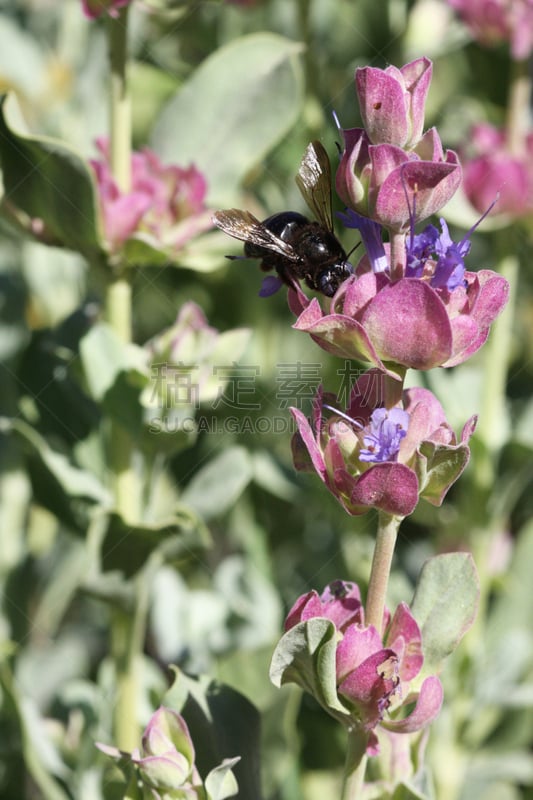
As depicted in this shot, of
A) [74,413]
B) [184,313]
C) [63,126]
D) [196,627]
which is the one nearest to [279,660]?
[184,313]

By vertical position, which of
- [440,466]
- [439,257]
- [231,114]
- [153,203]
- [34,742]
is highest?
[231,114]

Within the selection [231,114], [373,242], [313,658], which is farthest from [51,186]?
[313,658]

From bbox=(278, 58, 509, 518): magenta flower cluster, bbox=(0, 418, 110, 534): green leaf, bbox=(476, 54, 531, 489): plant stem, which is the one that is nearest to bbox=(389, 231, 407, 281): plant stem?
bbox=(278, 58, 509, 518): magenta flower cluster

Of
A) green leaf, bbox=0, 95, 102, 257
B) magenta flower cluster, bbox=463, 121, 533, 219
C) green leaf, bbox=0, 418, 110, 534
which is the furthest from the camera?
magenta flower cluster, bbox=463, 121, 533, 219

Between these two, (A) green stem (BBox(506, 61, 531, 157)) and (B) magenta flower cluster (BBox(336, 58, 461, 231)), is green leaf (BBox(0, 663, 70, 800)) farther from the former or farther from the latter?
(A) green stem (BBox(506, 61, 531, 157))

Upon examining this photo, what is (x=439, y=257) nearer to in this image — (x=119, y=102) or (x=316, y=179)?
(x=316, y=179)

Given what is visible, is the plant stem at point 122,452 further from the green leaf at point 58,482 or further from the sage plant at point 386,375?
the sage plant at point 386,375

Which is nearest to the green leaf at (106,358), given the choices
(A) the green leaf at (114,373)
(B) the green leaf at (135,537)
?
(A) the green leaf at (114,373)
